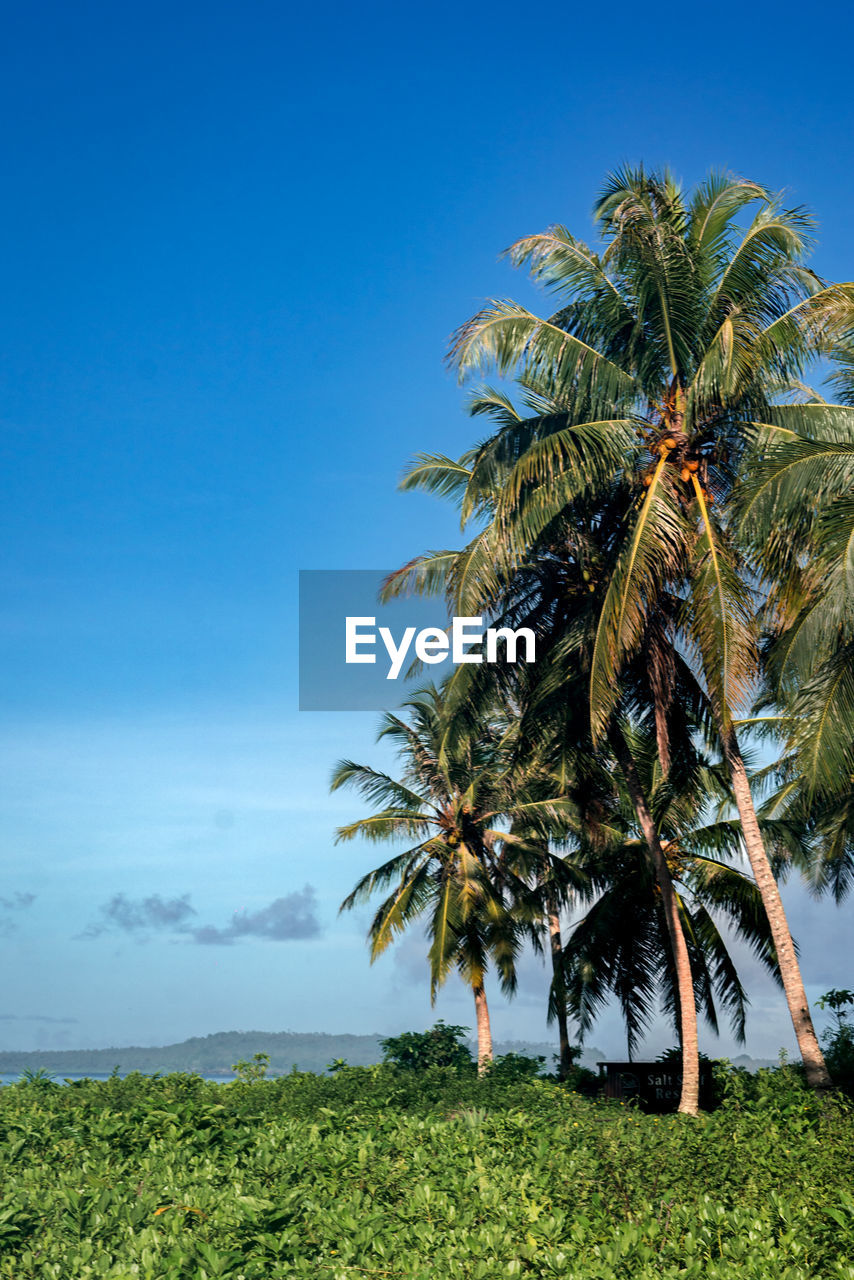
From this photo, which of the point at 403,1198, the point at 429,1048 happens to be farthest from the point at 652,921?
the point at 403,1198

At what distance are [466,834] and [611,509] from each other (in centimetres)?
1173

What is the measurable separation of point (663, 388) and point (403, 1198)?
1255 cm

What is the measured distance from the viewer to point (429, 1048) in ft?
95.3

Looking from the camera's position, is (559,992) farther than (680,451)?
Yes

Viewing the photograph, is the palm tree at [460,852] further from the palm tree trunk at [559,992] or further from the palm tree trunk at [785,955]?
the palm tree trunk at [785,955]

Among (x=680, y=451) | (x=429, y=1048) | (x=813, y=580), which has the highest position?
(x=680, y=451)

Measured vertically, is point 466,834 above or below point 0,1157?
above

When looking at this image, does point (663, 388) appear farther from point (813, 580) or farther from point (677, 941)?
point (677, 941)

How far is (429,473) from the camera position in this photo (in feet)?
60.3

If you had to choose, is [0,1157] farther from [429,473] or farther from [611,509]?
[429,473]

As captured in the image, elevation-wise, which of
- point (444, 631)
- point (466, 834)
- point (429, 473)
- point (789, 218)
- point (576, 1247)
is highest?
point (789, 218)

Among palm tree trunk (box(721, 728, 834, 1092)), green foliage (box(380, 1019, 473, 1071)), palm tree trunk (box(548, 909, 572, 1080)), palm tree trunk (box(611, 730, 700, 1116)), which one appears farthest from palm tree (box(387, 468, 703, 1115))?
green foliage (box(380, 1019, 473, 1071))

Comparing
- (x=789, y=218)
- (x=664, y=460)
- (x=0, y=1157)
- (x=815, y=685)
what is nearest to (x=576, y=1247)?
(x=0, y=1157)

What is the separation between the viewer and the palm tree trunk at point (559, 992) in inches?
955
